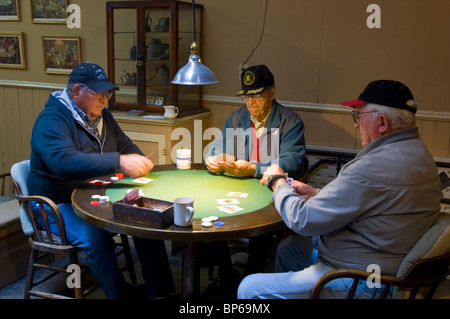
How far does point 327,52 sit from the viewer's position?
12.6ft

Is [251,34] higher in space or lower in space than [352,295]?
higher

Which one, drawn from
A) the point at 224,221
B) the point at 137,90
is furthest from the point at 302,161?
the point at 137,90

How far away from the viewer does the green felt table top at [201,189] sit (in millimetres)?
2257

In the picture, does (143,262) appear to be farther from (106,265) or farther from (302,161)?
(302,161)

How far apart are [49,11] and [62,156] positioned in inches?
124

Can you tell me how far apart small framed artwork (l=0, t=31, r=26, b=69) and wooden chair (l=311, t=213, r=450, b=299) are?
15.4 feet

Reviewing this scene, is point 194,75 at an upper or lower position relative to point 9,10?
lower

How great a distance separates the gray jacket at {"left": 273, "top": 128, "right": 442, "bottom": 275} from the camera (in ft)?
5.73

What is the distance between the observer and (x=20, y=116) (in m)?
5.27

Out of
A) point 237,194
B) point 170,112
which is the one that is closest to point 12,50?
point 170,112

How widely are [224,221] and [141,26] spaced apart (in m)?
2.61

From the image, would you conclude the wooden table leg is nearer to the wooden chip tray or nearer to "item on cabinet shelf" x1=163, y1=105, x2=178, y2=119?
the wooden chip tray

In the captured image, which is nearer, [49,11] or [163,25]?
[163,25]

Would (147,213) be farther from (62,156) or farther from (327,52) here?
(327,52)
